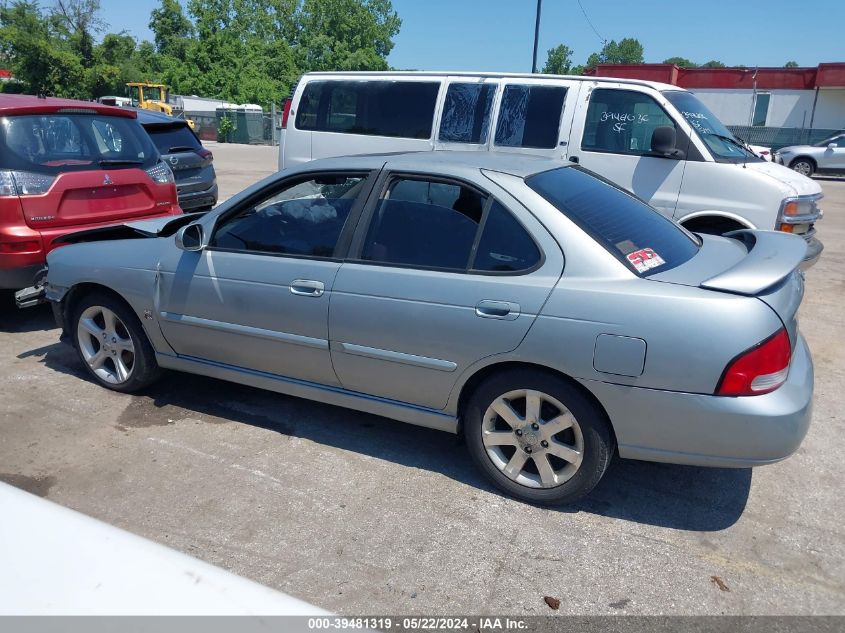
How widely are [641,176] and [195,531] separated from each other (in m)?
5.01

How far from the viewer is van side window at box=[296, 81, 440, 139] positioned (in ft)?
23.5

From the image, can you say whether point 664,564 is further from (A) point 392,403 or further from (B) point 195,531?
(B) point 195,531

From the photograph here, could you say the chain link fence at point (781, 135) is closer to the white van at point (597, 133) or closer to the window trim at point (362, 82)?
the white van at point (597, 133)

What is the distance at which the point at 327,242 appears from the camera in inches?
149

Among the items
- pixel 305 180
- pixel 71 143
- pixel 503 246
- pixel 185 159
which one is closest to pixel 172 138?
pixel 185 159

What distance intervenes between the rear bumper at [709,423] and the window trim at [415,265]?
0.66 meters

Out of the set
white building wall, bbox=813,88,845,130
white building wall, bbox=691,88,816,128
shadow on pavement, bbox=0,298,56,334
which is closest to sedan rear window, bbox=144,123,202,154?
shadow on pavement, bbox=0,298,56,334

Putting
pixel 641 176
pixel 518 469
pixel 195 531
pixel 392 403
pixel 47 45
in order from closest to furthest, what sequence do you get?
pixel 195 531, pixel 518 469, pixel 392 403, pixel 641 176, pixel 47 45

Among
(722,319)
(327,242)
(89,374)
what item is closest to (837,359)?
(722,319)

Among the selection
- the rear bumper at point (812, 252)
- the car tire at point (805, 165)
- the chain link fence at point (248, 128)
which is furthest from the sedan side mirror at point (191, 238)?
the chain link fence at point (248, 128)

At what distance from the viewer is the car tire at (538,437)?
3.14 m

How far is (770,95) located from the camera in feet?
114

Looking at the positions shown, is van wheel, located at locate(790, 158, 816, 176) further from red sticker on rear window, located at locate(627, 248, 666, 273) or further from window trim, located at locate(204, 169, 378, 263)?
window trim, located at locate(204, 169, 378, 263)

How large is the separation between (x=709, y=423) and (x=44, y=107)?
5.66 meters
